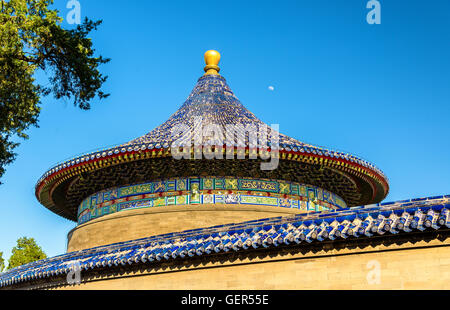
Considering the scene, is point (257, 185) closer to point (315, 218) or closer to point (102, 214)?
point (102, 214)

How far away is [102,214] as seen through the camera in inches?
616

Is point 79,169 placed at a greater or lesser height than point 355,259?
greater

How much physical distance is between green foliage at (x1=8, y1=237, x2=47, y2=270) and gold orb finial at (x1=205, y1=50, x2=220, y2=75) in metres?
14.2

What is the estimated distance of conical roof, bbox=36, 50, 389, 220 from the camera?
14.5m

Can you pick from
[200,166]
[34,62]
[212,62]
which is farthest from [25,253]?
[34,62]

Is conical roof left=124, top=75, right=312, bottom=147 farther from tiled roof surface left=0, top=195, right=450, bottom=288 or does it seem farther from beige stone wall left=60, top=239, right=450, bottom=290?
beige stone wall left=60, top=239, right=450, bottom=290

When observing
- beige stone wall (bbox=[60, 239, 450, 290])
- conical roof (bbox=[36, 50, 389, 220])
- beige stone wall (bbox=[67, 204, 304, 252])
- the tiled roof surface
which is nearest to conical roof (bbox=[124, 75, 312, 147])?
conical roof (bbox=[36, 50, 389, 220])

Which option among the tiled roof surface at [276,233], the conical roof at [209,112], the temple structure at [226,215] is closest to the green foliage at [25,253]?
the temple structure at [226,215]
